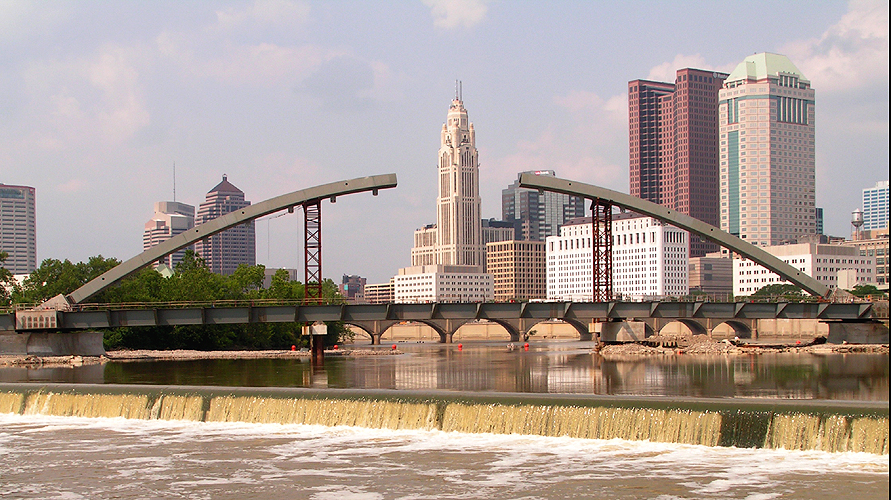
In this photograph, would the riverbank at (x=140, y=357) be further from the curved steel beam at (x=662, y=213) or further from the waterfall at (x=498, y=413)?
the curved steel beam at (x=662, y=213)

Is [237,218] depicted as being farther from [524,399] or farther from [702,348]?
[524,399]

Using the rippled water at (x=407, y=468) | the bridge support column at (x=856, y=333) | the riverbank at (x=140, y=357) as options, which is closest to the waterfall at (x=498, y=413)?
the rippled water at (x=407, y=468)

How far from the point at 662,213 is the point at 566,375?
95.8 ft

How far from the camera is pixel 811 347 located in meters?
98.8

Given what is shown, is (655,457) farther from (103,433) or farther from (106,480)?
(103,433)

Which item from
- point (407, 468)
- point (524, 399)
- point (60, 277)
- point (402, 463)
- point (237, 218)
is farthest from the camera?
point (60, 277)

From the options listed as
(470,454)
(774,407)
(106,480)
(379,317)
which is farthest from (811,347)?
(106,480)

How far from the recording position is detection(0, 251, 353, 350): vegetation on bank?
107 metres

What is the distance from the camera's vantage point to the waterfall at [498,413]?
117 feet

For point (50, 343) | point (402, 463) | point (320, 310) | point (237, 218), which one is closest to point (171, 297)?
point (50, 343)

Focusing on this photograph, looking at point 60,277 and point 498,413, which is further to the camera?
point 60,277

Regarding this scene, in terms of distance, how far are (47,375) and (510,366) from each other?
119 feet

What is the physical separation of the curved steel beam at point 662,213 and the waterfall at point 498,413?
1715 inches

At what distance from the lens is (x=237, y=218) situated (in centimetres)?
8550
